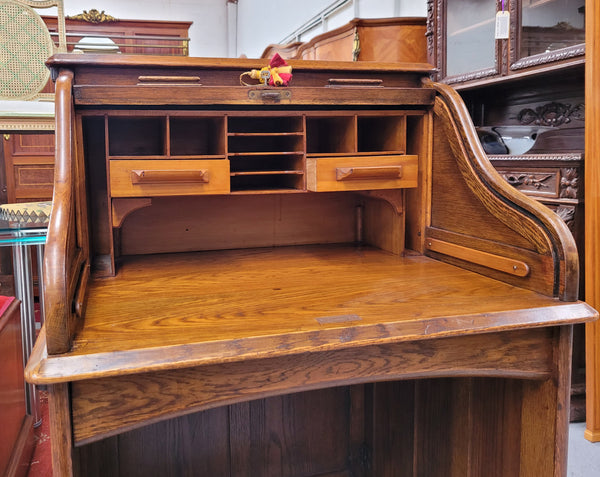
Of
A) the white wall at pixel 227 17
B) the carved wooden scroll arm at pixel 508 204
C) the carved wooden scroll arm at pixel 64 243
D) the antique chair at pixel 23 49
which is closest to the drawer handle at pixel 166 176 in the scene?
the carved wooden scroll arm at pixel 64 243

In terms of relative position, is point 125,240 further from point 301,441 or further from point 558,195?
point 558,195

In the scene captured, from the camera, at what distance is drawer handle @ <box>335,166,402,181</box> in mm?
1369

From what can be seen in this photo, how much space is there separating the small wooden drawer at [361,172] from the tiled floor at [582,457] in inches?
43.2

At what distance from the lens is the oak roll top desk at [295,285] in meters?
0.88

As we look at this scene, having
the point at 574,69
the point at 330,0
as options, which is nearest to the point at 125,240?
the point at 574,69

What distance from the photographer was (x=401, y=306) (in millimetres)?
1048

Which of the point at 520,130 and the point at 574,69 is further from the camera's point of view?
the point at 520,130

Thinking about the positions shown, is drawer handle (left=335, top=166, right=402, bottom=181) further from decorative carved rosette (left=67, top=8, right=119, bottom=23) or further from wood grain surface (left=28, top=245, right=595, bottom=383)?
decorative carved rosette (left=67, top=8, right=119, bottom=23)

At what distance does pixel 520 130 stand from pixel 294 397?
167cm

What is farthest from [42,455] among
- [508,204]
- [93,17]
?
[93,17]

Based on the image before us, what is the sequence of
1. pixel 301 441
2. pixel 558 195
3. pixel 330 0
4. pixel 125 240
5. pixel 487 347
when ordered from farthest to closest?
pixel 330 0 < pixel 558 195 < pixel 301 441 < pixel 125 240 < pixel 487 347

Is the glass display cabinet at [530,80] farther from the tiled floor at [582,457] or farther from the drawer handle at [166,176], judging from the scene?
the drawer handle at [166,176]

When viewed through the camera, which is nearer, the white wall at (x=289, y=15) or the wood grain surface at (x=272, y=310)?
the wood grain surface at (x=272, y=310)

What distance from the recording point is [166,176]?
1.28m
